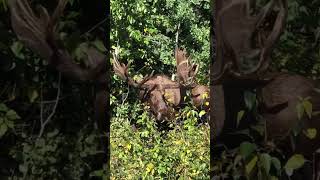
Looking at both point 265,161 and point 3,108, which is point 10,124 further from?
point 265,161

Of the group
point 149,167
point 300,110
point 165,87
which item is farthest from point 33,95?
point 165,87

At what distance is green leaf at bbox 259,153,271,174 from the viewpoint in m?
1.44

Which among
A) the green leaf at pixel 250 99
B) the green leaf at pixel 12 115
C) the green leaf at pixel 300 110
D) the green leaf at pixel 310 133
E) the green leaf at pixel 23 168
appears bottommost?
the green leaf at pixel 23 168

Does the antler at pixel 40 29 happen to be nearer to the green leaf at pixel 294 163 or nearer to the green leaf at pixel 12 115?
the green leaf at pixel 12 115

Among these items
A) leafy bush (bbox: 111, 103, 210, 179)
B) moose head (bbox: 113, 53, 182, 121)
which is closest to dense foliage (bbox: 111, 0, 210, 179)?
leafy bush (bbox: 111, 103, 210, 179)

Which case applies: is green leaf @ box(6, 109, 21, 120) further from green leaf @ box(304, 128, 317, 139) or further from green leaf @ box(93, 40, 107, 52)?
green leaf @ box(304, 128, 317, 139)


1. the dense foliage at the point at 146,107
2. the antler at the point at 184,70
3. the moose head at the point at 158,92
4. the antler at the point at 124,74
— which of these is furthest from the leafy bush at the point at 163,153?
the antler at the point at 124,74

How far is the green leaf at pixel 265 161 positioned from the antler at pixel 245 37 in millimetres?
236

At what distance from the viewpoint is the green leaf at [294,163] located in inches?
56.8

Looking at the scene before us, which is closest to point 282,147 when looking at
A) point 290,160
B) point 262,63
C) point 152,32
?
point 290,160

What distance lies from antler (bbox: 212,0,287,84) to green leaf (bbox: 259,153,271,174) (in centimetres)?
24

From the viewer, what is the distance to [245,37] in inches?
56.4

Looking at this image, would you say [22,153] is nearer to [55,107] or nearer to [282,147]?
[55,107]

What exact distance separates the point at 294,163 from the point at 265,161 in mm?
88
